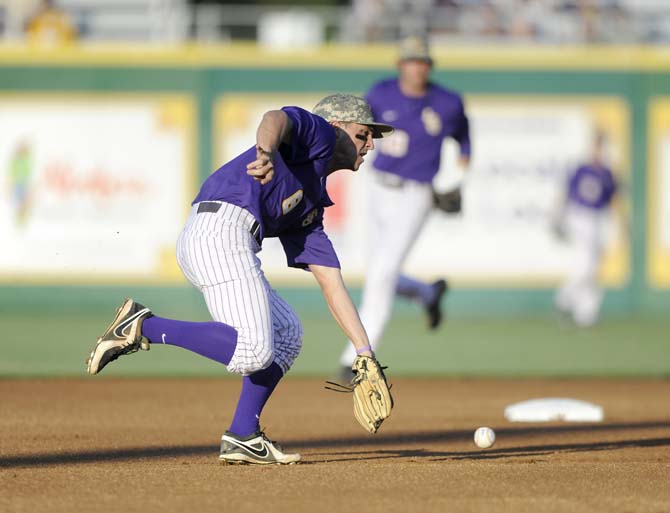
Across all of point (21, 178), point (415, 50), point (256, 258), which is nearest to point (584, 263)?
point (415, 50)

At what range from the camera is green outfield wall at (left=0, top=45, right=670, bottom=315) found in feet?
57.2

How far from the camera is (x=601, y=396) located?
920 cm

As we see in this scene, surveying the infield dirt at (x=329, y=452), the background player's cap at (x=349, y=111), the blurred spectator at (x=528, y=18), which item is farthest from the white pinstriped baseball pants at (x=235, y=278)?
the blurred spectator at (x=528, y=18)

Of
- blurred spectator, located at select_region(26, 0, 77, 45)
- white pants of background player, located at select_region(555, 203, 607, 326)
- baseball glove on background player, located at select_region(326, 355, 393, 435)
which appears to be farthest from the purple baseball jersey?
blurred spectator, located at select_region(26, 0, 77, 45)

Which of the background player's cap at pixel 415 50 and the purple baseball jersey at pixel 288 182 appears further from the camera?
the background player's cap at pixel 415 50

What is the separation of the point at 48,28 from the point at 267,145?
542 inches

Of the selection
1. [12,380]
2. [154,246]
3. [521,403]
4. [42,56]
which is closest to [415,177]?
[521,403]

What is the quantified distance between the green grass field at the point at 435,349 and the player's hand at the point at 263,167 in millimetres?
5709

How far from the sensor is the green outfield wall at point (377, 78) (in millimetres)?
17438

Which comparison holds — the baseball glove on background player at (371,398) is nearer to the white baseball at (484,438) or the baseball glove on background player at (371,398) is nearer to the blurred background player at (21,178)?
the white baseball at (484,438)

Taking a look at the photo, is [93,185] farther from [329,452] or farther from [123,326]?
[123,326]

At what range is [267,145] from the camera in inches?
197

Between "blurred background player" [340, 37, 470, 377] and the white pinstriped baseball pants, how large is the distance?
3.75 meters

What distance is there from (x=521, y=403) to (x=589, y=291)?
782cm
